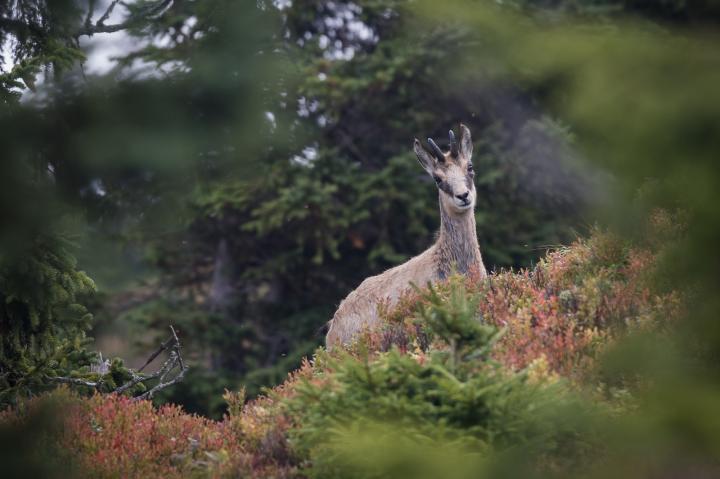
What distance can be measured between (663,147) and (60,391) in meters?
5.87

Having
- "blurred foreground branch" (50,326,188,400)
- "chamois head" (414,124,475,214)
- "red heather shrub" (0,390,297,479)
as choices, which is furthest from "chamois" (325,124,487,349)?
"red heather shrub" (0,390,297,479)

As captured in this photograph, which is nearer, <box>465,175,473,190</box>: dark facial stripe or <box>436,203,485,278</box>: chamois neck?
<box>436,203,485,278</box>: chamois neck

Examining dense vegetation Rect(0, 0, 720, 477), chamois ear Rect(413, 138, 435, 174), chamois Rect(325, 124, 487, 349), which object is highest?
dense vegetation Rect(0, 0, 720, 477)

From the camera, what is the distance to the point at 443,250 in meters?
11.5

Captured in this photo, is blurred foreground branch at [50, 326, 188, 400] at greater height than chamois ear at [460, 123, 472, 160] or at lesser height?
lesser

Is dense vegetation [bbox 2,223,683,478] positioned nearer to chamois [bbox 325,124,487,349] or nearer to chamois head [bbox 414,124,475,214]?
chamois [bbox 325,124,487,349]

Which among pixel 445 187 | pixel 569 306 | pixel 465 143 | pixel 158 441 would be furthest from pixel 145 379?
pixel 465 143

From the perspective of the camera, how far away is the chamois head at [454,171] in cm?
1154

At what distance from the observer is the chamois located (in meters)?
11.1

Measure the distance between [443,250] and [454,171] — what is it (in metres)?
1.12

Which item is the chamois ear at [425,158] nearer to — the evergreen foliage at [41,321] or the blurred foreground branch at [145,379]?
the blurred foreground branch at [145,379]

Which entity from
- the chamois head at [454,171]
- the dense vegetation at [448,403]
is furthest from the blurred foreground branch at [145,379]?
the chamois head at [454,171]

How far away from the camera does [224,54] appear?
11.3 feet

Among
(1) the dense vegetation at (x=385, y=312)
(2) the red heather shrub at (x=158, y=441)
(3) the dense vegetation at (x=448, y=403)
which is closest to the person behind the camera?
(1) the dense vegetation at (x=385, y=312)
